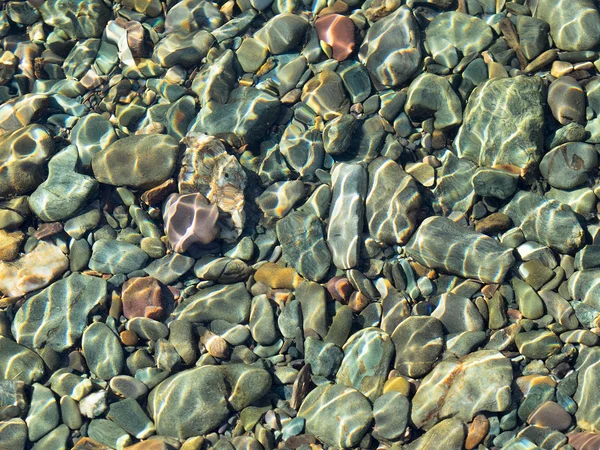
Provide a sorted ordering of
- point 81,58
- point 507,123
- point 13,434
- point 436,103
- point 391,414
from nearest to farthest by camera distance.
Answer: point 391,414
point 13,434
point 507,123
point 436,103
point 81,58

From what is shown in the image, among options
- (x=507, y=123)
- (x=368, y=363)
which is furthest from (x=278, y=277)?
(x=507, y=123)

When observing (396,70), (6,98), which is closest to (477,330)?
(396,70)

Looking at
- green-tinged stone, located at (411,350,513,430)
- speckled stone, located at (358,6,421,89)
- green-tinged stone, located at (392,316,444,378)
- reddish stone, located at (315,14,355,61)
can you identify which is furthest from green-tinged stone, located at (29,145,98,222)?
green-tinged stone, located at (411,350,513,430)

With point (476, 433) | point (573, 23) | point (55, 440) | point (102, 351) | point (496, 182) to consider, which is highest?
point (573, 23)

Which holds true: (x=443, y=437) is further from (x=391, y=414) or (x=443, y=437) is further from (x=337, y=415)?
(x=337, y=415)

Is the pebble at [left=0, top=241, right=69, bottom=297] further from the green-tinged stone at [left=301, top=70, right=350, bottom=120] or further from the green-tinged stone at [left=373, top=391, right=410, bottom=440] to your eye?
the green-tinged stone at [left=373, top=391, right=410, bottom=440]
